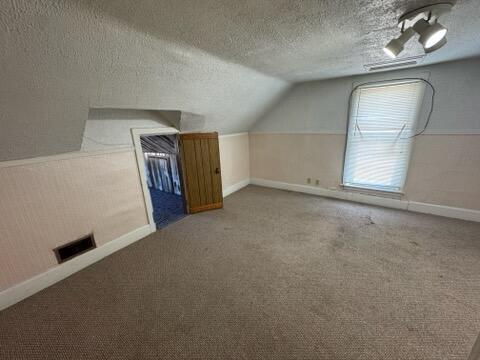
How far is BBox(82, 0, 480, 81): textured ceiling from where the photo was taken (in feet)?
3.76

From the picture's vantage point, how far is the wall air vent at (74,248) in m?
1.98

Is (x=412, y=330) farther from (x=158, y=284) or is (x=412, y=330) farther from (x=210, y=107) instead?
(x=210, y=107)

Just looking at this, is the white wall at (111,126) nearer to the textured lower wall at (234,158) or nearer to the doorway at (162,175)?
the doorway at (162,175)

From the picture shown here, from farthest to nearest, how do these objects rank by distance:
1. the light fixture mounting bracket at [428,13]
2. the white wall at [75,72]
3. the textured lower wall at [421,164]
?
the textured lower wall at [421,164], the light fixture mounting bracket at [428,13], the white wall at [75,72]

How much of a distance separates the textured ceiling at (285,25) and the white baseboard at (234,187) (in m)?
2.53

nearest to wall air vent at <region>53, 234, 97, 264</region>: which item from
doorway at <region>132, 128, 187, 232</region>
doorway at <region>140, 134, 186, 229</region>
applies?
doorway at <region>132, 128, 187, 232</region>

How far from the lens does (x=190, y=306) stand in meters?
1.65

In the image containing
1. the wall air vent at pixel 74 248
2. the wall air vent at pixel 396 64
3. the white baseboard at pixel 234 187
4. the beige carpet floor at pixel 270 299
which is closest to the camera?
the beige carpet floor at pixel 270 299

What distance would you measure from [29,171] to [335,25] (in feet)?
9.18

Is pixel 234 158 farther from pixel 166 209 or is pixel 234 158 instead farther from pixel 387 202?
pixel 387 202

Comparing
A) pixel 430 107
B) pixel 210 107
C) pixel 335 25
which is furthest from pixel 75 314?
pixel 430 107

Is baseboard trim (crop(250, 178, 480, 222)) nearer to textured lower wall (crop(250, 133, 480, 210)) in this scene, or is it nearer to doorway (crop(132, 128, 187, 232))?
textured lower wall (crop(250, 133, 480, 210))

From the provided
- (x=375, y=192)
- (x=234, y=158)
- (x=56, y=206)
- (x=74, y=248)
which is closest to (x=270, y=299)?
(x=74, y=248)

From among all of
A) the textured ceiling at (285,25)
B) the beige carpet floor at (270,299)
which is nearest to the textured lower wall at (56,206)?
the beige carpet floor at (270,299)
